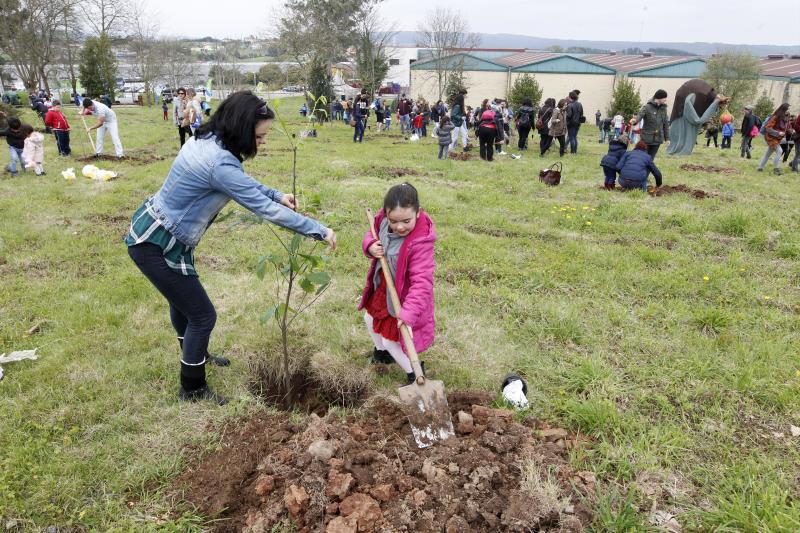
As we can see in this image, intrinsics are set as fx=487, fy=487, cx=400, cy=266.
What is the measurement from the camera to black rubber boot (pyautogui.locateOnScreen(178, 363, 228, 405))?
2.93 m

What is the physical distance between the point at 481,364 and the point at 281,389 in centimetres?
142

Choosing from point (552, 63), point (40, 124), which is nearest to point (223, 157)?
point (40, 124)

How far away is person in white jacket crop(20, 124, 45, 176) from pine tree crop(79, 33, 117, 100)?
21.7 metres

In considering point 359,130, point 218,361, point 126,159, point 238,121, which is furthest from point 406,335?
point 359,130

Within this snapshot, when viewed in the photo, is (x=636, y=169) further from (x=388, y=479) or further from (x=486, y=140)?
(x=388, y=479)

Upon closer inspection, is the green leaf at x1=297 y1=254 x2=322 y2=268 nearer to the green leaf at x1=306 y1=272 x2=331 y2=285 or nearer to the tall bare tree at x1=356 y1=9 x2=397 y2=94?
the green leaf at x1=306 y1=272 x2=331 y2=285

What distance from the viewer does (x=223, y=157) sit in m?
2.37

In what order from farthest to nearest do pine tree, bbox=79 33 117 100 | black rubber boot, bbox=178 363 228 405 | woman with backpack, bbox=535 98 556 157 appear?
pine tree, bbox=79 33 117 100 < woman with backpack, bbox=535 98 556 157 < black rubber boot, bbox=178 363 228 405

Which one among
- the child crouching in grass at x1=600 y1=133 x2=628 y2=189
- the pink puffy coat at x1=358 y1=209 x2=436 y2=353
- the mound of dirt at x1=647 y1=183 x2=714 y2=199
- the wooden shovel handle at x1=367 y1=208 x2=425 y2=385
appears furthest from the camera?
the child crouching in grass at x1=600 y1=133 x2=628 y2=189

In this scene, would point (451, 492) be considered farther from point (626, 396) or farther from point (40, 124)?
point (40, 124)

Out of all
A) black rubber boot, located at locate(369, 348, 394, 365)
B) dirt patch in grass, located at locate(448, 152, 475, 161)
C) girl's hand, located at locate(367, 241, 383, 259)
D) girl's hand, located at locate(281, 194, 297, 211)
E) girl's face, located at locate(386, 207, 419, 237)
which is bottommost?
black rubber boot, located at locate(369, 348, 394, 365)

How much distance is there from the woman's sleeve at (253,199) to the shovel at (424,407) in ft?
2.06

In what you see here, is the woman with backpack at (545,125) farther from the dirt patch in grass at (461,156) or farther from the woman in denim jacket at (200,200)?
the woman in denim jacket at (200,200)

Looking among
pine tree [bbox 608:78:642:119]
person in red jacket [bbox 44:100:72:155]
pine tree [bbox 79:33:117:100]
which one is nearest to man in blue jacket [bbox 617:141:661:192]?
person in red jacket [bbox 44:100:72:155]
